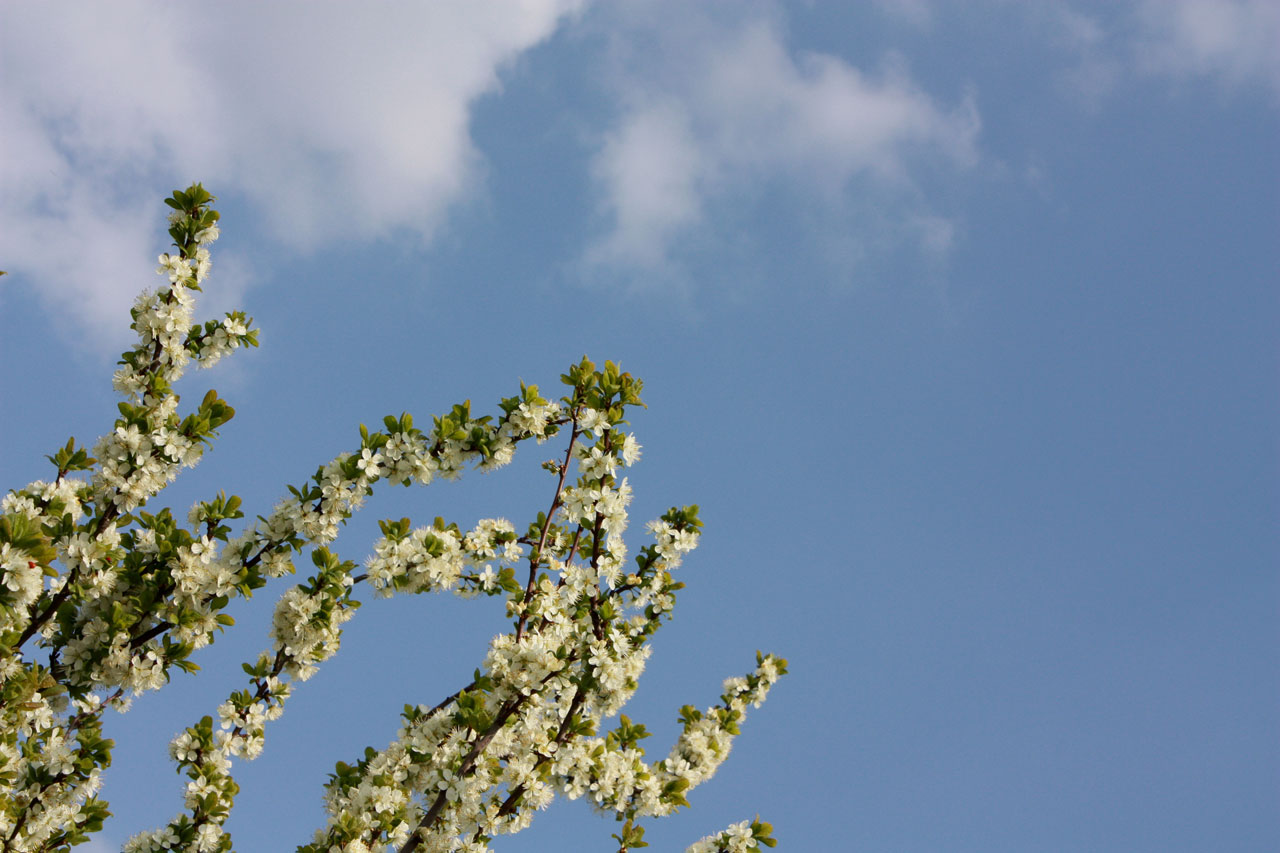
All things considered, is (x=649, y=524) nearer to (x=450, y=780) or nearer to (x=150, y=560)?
(x=450, y=780)

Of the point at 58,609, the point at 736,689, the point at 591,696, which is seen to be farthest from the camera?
the point at 736,689

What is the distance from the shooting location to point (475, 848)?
5258mm

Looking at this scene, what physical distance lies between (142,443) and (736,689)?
15.8 feet

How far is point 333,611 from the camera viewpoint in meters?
5.13

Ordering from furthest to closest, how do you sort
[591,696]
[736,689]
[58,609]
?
[736,689], [591,696], [58,609]

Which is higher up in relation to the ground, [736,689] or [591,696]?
[736,689]

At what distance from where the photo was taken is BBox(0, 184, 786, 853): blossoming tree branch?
195 inches

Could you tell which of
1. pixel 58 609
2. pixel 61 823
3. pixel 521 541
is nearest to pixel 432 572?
pixel 521 541

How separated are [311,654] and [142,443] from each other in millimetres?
1580

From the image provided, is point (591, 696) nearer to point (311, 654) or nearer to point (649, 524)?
point (649, 524)

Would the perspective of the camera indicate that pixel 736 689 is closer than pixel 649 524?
No

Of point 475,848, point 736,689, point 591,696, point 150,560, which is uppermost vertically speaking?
point 736,689

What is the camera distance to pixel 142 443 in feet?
17.0

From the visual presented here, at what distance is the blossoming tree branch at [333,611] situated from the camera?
495cm
